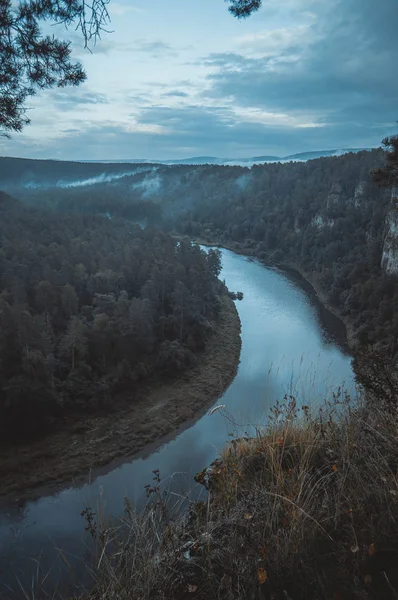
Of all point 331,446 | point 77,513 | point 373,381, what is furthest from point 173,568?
point 77,513

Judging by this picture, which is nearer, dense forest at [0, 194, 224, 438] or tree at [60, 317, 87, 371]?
dense forest at [0, 194, 224, 438]

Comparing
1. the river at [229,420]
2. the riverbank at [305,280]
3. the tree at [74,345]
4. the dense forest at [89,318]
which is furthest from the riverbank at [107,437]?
the riverbank at [305,280]

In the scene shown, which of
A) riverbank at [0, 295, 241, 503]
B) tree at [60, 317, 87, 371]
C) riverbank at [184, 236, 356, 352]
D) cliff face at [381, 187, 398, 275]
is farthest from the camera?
cliff face at [381, 187, 398, 275]

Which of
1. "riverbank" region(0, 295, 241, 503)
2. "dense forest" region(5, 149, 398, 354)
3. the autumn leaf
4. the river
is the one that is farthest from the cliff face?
the autumn leaf

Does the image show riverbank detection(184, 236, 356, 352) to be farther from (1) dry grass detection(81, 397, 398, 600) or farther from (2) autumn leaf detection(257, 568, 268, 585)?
(2) autumn leaf detection(257, 568, 268, 585)

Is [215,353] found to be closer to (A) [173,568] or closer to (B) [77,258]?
(B) [77,258]

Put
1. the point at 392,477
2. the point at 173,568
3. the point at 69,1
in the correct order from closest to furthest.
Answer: the point at 173,568 < the point at 392,477 < the point at 69,1

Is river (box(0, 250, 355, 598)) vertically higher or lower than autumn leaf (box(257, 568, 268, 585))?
lower
